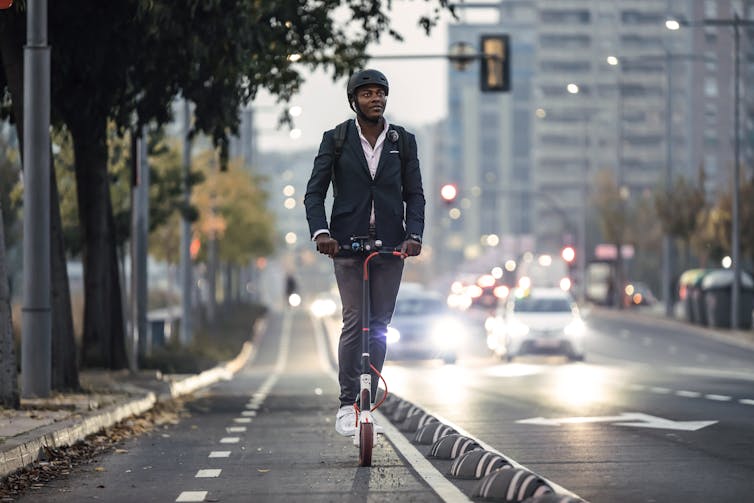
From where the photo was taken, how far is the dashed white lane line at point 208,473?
10734 millimetres

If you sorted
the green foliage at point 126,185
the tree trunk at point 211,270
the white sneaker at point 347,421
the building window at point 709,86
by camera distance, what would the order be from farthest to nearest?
the building window at point 709,86, the tree trunk at point 211,270, the green foliage at point 126,185, the white sneaker at point 347,421

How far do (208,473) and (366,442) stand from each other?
102 cm

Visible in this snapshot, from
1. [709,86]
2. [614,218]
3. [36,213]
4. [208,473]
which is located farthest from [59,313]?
[709,86]

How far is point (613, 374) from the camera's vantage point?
28.4 m

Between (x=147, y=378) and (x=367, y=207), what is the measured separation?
15467 millimetres

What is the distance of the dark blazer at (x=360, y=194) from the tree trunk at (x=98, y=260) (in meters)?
13.1

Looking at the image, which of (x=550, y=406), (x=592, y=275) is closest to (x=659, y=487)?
(x=550, y=406)

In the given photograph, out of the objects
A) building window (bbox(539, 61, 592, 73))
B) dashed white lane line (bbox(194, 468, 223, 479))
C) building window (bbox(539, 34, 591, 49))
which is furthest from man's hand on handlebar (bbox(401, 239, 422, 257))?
building window (bbox(539, 61, 592, 73))

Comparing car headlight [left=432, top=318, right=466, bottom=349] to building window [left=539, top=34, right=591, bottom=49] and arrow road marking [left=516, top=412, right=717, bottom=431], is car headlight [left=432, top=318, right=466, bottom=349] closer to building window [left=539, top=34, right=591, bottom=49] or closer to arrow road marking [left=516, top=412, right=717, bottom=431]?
arrow road marking [left=516, top=412, right=717, bottom=431]

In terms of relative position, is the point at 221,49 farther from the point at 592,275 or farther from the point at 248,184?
the point at 592,275

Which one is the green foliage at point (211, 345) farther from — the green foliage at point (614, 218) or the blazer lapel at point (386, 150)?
the blazer lapel at point (386, 150)

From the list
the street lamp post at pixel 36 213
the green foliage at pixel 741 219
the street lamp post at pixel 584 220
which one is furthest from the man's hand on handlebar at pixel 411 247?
the street lamp post at pixel 584 220

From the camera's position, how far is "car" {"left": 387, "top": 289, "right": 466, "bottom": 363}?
3697cm

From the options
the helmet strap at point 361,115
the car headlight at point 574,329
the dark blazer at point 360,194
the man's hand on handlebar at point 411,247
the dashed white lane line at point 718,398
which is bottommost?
the car headlight at point 574,329
